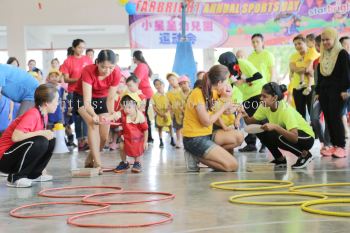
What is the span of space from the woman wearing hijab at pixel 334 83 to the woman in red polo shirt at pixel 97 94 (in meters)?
2.44

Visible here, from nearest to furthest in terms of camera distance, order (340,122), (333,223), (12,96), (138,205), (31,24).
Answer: (333,223)
(138,205)
(12,96)
(340,122)
(31,24)

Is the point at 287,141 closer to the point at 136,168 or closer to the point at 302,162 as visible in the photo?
the point at 302,162

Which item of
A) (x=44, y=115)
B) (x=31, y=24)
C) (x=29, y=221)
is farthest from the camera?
(x=31, y=24)

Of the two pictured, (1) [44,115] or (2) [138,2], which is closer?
(1) [44,115]

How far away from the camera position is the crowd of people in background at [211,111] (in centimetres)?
574

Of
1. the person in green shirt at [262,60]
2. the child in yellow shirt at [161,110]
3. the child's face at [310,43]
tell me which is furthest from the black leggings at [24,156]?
the child in yellow shirt at [161,110]

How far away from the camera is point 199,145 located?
6520mm

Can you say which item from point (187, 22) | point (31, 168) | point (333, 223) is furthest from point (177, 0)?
point (333, 223)

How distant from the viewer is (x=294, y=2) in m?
13.0

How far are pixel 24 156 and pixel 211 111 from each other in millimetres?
2055

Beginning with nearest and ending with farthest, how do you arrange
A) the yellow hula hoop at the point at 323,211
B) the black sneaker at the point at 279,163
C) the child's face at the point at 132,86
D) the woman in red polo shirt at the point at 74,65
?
the yellow hula hoop at the point at 323,211
the black sneaker at the point at 279,163
the woman in red polo shirt at the point at 74,65
the child's face at the point at 132,86

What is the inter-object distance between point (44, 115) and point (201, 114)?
5.01 feet

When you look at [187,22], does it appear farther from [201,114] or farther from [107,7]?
[201,114]

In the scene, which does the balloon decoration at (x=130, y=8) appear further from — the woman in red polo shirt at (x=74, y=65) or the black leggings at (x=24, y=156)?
the black leggings at (x=24, y=156)
